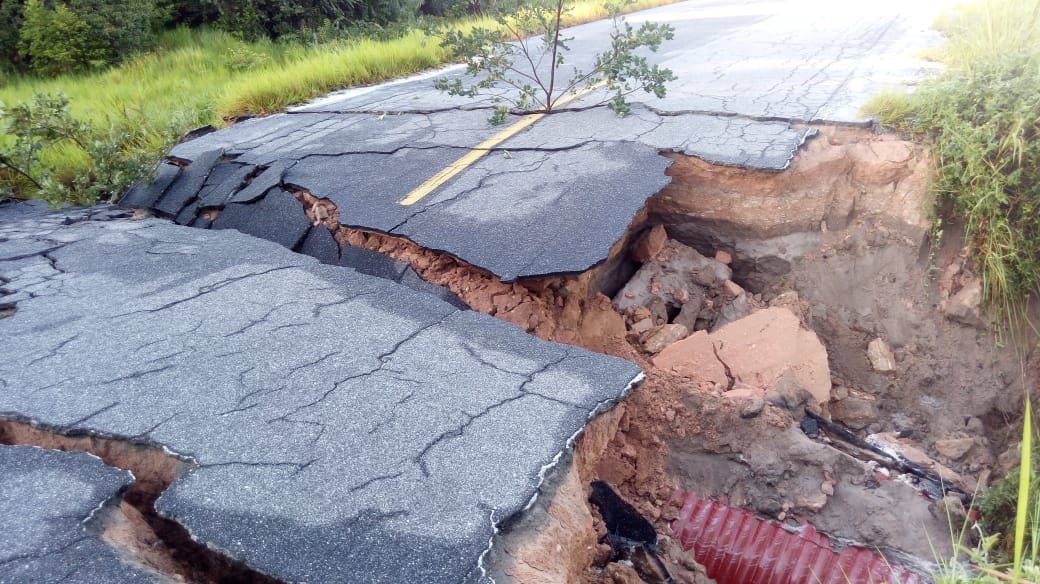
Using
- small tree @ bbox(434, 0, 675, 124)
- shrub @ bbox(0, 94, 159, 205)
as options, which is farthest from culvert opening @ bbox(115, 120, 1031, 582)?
shrub @ bbox(0, 94, 159, 205)

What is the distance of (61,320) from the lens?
3303 millimetres

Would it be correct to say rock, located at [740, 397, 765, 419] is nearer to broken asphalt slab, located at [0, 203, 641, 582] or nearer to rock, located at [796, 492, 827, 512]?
rock, located at [796, 492, 827, 512]

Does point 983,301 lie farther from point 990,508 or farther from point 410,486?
point 410,486

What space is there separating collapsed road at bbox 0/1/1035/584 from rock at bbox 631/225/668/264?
0.12 feet

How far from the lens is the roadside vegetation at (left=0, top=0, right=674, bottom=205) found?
225 inches

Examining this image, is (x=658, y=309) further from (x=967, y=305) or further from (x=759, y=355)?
(x=967, y=305)

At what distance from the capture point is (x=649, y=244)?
4641 millimetres

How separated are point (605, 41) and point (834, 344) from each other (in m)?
6.60

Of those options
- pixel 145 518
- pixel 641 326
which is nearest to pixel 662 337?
pixel 641 326

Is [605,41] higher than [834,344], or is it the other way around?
[605,41]

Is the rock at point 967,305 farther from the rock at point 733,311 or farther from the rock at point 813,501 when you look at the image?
the rock at point 813,501


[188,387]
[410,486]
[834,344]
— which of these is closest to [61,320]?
[188,387]

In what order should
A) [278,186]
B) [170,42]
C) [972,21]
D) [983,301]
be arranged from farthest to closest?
1. [170,42]
2. [972,21]
3. [278,186]
4. [983,301]

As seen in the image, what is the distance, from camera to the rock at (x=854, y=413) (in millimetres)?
4035
